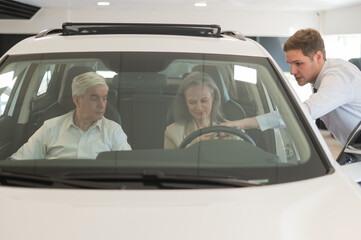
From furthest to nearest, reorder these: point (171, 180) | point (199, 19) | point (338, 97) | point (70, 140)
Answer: point (199, 19) → point (338, 97) → point (70, 140) → point (171, 180)

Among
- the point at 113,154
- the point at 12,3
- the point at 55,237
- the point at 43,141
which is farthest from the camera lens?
the point at 12,3

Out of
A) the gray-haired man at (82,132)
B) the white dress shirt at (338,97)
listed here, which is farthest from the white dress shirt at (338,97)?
the gray-haired man at (82,132)

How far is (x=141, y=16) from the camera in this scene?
60.5 feet

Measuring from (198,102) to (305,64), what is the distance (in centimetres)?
144

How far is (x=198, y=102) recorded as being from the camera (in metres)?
2.35

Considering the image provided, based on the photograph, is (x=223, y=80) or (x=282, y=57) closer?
(x=223, y=80)

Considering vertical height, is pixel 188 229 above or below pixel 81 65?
below

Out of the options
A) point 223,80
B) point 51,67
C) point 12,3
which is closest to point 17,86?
point 51,67

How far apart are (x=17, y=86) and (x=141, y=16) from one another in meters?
16.1

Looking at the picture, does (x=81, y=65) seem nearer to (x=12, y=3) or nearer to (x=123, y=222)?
(x=123, y=222)

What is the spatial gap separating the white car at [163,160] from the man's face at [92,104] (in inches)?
1.5

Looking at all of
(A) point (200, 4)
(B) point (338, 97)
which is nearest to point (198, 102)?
(B) point (338, 97)

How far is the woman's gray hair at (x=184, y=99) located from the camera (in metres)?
2.31

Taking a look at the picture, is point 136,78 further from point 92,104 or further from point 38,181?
point 38,181
